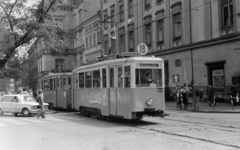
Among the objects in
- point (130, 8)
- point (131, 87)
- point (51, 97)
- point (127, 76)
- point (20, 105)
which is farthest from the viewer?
point (130, 8)

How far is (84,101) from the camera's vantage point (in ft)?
57.4

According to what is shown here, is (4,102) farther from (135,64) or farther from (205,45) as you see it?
(205,45)

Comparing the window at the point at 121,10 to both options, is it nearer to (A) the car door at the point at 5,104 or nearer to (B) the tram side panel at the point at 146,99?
(A) the car door at the point at 5,104

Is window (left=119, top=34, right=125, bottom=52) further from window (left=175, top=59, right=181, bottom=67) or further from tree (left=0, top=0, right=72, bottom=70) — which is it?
tree (left=0, top=0, right=72, bottom=70)

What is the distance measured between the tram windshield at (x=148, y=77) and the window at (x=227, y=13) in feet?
40.3

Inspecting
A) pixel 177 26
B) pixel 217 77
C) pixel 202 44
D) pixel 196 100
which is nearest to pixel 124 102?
pixel 196 100

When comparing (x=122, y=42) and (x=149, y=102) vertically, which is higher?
(x=122, y=42)

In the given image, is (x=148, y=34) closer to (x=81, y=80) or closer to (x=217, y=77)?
(x=217, y=77)

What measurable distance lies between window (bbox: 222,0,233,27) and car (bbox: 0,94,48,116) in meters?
14.1

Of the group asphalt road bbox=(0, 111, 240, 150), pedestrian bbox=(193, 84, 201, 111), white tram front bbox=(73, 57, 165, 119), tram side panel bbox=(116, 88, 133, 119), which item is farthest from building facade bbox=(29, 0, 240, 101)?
asphalt road bbox=(0, 111, 240, 150)

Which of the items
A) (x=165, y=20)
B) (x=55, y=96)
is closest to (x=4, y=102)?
(x=55, y=96)

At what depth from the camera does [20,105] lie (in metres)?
19.7

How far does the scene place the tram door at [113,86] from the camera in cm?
1409

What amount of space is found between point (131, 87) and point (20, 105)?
364 inches
